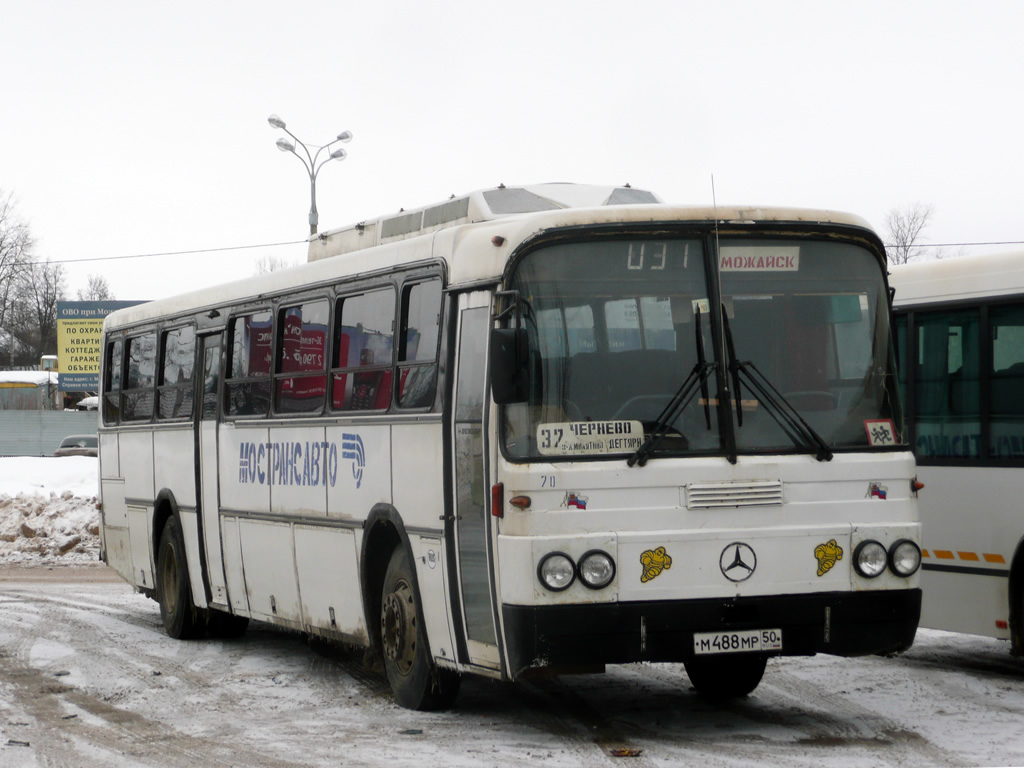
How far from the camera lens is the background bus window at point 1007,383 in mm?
10359

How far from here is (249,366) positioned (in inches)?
494

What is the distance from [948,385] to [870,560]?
9.78 feet

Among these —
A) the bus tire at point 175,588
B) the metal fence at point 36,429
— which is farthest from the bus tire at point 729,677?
the metal fence at point 36,429

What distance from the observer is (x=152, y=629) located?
14867mm

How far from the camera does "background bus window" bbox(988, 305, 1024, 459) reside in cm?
1036

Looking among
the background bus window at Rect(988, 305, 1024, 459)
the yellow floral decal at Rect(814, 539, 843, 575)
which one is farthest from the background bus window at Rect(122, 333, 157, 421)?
the yellow floral decal at Rect(814, 539, 843, 575)

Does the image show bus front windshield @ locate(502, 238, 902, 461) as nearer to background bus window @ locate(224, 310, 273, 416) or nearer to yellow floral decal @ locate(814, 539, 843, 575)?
yellow floral decal @ locate(814, 539, 843, 575)

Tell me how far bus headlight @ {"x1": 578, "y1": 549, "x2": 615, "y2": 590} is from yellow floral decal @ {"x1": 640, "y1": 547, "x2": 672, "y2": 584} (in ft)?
0.56

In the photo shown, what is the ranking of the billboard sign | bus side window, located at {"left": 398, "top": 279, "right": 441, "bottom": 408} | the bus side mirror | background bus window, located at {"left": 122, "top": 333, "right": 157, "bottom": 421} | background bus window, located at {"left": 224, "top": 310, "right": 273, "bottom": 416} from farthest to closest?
the billboard sign < background bus window, located at {"left": 122, "top": 333, "right": 157, "bottom": 421} < background bus window, located at {"left": 224, "top": 310, "right": 273, "bottom": 416} < bus side window, located at {"left": 398, "top": 279, "right": 441, "bottom": 408} < the bus side mirror

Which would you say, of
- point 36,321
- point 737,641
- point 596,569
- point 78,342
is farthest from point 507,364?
point 36,321

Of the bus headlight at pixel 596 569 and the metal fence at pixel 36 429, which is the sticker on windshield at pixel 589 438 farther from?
the metal fence at pixel 36 429

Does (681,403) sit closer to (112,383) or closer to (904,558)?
(904,558)

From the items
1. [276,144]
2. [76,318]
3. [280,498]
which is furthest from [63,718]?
[76,318]

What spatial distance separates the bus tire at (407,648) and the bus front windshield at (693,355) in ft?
5.97
